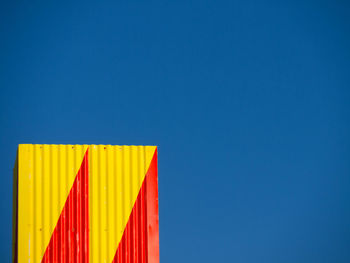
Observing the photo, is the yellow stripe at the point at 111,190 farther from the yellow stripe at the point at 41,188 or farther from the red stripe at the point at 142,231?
the yellow stripe at the point at 41,188

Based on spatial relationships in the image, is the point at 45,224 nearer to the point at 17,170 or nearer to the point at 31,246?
the point at 31,246

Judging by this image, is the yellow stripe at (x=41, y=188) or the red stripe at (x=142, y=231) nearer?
the yellow stripe at (x=41, y=188)

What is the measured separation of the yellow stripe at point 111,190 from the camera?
9.09 metres

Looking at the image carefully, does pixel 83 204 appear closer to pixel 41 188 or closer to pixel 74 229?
pixel 74 229

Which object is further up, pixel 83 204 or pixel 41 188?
pixel 41 188

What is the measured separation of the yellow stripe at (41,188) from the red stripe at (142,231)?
1359mm

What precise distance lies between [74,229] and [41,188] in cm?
102

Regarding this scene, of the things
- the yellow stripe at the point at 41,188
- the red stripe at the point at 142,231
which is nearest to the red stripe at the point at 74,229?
the yellow stripe at the point at 41,188

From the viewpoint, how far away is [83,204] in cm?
911

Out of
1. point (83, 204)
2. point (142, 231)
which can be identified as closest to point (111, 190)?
point (83, 204)

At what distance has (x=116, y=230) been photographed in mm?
9141

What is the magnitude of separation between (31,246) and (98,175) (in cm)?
185

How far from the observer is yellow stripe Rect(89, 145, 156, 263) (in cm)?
909

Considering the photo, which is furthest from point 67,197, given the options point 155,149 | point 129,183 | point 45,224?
point 155,149
